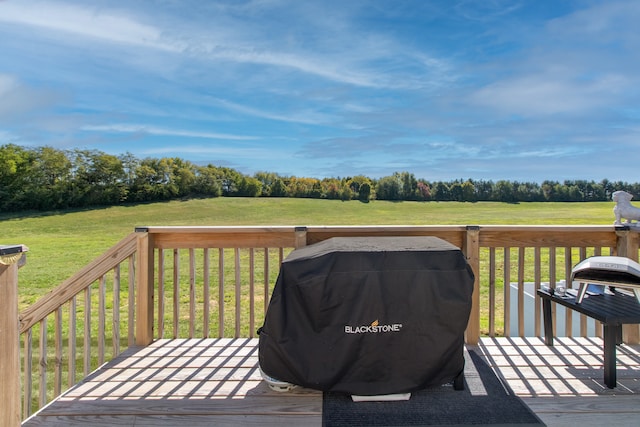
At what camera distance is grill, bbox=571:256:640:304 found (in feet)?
7.61

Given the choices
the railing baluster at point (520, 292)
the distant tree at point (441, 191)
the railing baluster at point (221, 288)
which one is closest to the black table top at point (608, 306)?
the railing baluster at point (520, 292)

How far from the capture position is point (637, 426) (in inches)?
72.6

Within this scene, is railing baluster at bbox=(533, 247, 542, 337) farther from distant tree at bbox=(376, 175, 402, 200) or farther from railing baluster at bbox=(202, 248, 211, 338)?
distant tree at bbox=(376, 175, 402, 200)

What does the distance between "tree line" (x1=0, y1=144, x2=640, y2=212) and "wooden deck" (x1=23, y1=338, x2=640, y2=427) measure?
15.1 meters

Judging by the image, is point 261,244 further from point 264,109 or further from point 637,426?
point 264,109

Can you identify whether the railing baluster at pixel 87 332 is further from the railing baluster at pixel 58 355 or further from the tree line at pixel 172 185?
the tree line at pixel 172 185

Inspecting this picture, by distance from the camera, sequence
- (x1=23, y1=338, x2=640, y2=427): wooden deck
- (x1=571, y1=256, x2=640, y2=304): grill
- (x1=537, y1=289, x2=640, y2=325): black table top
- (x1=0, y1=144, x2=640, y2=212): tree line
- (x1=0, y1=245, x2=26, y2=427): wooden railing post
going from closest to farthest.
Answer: (x1=0, y1=245, x2=26, y2=427): wooden railing post
(x1=23, y1=338, x2=640, y2=427): wooden deck
(x1=537, y1=289, x2=640, y2=325): black table top
(x1=571, y1=256, x2=640, y2=304): grill
(x1=0, y1=144, x2=640, y2=212): tree line

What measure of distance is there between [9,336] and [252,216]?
15898 millimetres

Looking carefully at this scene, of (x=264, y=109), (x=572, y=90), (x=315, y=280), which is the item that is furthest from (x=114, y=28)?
(x=572, y=90)

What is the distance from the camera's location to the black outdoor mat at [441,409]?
1821 mm

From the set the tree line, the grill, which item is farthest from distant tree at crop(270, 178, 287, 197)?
the grill

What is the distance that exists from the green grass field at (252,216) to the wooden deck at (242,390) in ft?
37.5

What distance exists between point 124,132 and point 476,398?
746 inches

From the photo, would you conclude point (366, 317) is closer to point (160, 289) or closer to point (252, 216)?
point (160, 289)
